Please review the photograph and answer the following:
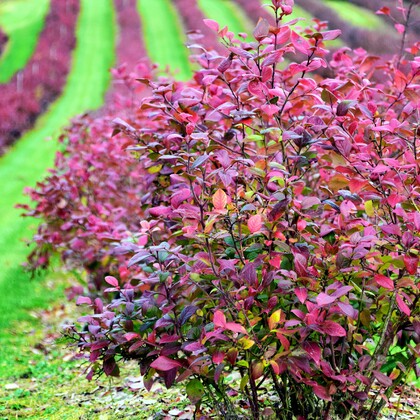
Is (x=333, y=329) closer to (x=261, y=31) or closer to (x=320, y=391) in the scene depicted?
(x=320, y=391)

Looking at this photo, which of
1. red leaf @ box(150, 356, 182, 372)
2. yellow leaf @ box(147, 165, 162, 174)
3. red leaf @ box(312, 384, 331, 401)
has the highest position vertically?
yellow leaf @ box(147, 165, 162, 174)

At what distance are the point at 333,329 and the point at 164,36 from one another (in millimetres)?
21116

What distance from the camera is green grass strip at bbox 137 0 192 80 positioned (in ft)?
59.4

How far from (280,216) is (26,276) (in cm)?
448

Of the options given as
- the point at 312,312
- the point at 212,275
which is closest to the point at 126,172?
the point at 212,275

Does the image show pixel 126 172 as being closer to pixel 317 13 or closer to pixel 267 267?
pixel 267 267

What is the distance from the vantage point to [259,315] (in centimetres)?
194

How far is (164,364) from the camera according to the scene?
1.85 m

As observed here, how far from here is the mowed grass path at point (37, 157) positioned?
5.20 metres

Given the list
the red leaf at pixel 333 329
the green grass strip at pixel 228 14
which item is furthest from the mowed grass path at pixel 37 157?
the green grass strip at pixel 228 14

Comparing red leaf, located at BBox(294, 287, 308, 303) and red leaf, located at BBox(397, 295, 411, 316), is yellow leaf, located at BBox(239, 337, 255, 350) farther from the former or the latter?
red leaf, located at BBox(397, 295, 411, 316)

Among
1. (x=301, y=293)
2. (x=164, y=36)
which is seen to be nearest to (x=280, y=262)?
(x=301, y=293)

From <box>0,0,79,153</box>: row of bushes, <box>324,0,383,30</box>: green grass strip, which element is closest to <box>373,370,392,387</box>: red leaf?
<box>0,0,79,153</box>: row of bushes

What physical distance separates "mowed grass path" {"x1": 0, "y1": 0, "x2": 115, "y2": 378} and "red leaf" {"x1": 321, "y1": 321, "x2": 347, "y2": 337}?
2.53 meters
